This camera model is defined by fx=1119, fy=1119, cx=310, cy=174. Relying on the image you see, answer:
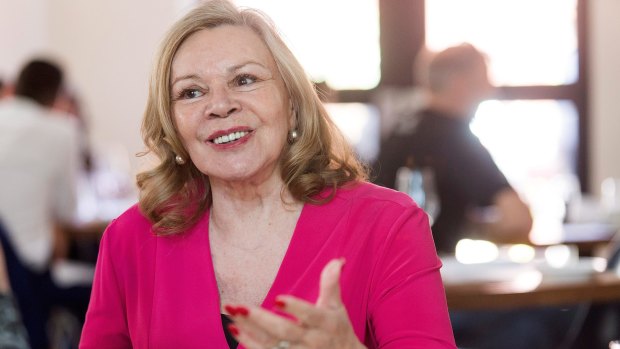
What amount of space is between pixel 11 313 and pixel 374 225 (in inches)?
35.5

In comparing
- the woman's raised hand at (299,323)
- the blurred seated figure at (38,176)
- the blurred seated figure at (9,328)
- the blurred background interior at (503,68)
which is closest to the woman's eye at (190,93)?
the woman's raised hand at (299,323)

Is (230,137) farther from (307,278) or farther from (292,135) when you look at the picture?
(307,278)

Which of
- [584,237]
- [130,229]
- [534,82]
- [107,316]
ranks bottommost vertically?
[584,237]

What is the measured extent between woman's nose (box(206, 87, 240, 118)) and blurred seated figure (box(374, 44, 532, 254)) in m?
2.46

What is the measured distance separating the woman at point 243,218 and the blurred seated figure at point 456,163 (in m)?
2.34

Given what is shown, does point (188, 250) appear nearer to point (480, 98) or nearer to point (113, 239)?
point (113, 239)

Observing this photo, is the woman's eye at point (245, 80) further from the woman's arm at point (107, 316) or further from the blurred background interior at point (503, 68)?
the blurred background interior at point (503, 68)

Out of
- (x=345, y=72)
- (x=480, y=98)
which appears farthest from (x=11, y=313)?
(x=345, y=72)

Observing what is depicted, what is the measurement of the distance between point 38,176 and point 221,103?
3456mm

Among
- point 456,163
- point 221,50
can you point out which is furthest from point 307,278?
point 456,163

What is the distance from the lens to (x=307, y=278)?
1.82 metres

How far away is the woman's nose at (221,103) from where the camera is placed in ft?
6.16

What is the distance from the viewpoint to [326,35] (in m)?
7.77

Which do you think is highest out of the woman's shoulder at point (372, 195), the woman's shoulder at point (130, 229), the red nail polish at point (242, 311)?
the woman's shoulder at point (372, 195)
